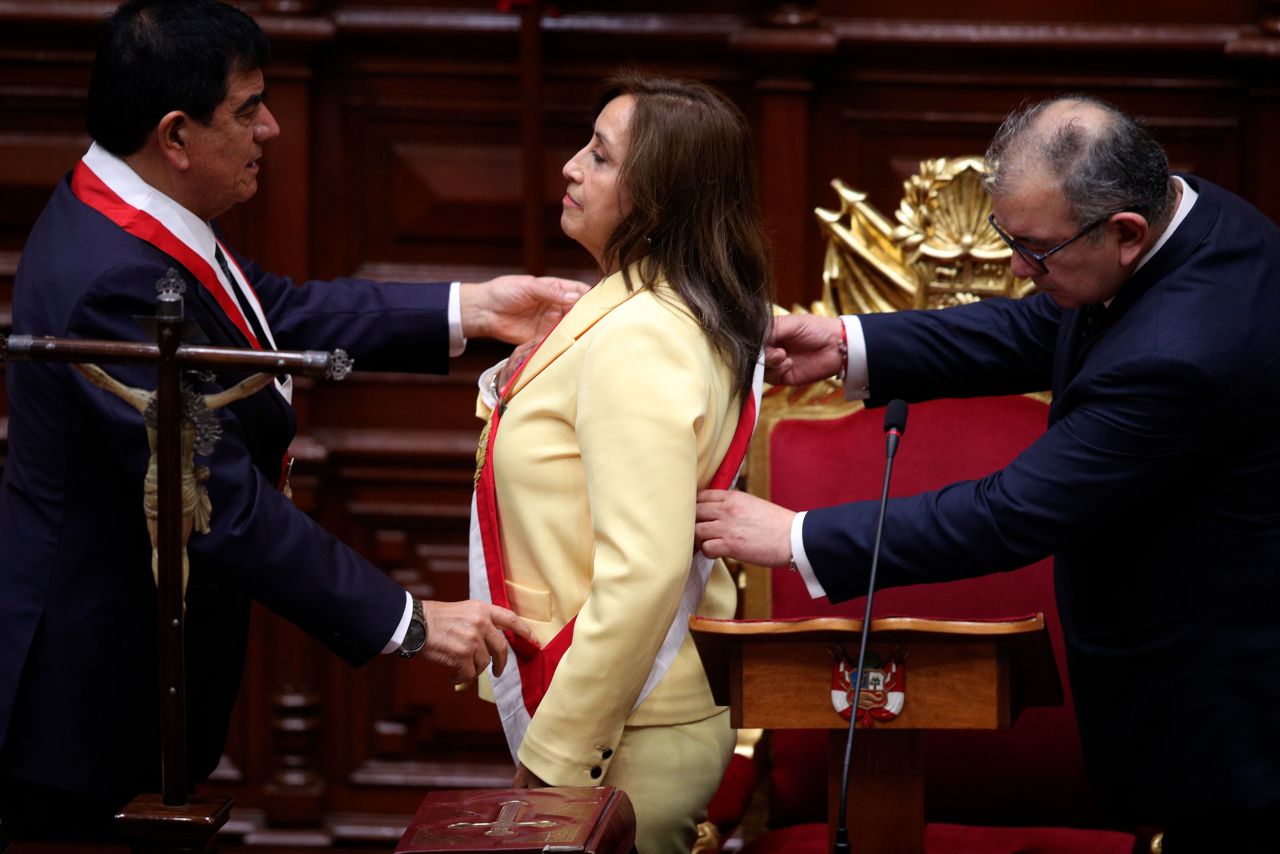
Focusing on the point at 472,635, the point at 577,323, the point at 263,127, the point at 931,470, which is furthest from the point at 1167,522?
the point at 263,127

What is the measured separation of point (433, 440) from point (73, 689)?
4.00 ft

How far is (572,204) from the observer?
223 centimetres

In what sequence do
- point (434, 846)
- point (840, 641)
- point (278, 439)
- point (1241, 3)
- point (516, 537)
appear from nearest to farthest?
point (434, 846)
point (840, 641)
point (516, 537)
point (278, 439)
point (1241, 3)

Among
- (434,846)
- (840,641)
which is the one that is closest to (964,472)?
(840,641)

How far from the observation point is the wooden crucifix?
170 cm

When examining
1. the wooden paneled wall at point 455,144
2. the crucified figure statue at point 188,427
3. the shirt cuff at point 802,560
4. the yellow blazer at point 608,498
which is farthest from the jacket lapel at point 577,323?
the wooden paneled wall at point 455,144

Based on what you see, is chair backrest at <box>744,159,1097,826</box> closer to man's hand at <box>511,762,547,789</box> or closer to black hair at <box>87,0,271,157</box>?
man's hand at <box>511,762,547,789</box>

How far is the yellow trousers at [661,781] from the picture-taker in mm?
2172

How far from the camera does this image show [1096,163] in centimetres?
206

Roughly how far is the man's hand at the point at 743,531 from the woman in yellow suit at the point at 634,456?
2.5 inches

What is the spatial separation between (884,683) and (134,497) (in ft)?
3.57

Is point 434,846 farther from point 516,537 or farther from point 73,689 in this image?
point 73,689

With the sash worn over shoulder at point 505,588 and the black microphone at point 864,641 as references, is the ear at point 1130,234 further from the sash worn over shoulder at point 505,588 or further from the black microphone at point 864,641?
the sash worn over shoulder at point 505,588

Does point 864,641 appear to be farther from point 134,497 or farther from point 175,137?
point 175,137
